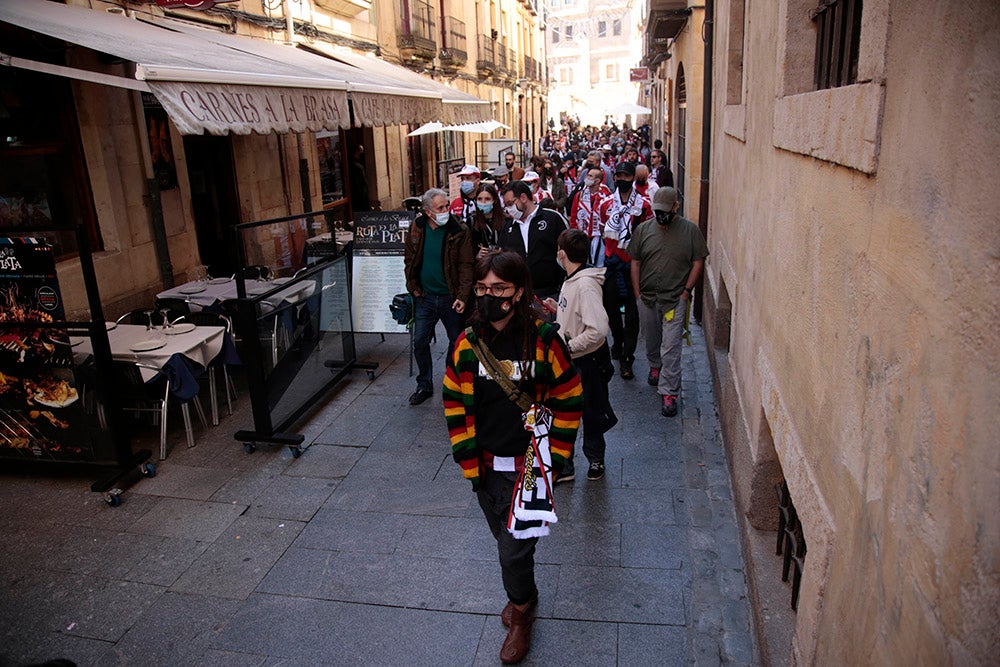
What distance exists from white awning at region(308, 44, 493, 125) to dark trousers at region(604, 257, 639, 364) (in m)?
5.72

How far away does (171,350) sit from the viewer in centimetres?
556

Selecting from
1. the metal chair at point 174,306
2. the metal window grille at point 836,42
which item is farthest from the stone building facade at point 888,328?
the metal chair at point 174,306

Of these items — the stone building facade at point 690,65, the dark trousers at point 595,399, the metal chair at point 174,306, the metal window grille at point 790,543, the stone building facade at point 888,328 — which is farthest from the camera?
the stone building facade at point 690,65

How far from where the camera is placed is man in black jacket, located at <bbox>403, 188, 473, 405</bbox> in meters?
6.31

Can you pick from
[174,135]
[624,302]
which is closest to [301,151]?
[174,135]

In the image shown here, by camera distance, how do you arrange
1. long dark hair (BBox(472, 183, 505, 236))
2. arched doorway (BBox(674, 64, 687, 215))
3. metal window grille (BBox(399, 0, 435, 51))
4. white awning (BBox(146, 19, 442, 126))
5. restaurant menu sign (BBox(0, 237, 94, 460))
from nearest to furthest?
restaurant menu sign (BBox(0, 237, 94, 460))
long dark hair (BBox(472, 183, 505, 236))
white awning (BBox(146, 19, 442, 126))
arched doorway (BBox(674, 64, 687, 215))
metal window grille (BBox(399, 0, 435, 51))

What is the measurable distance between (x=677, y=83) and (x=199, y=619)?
1436 centimetres

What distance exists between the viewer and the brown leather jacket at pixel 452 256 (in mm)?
6289

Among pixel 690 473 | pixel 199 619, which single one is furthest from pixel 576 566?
pixel 199 619

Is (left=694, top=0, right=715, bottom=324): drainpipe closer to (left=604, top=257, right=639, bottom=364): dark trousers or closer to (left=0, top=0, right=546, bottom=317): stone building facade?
(left=604, top=257, right=639, bottom=364): dark trousers

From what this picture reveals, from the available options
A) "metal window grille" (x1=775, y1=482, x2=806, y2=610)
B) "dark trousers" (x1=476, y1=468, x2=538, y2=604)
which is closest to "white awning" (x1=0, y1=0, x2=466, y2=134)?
"dark trousers" (x1=476, y1=468, x2=538, y2=604)

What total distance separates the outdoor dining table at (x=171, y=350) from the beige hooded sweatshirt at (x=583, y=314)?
299 cm

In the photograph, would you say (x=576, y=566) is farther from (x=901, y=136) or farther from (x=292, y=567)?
(x=901, y=136)

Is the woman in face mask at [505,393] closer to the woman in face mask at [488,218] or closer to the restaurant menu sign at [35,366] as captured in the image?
the restaurant menu sign at [35,366]
